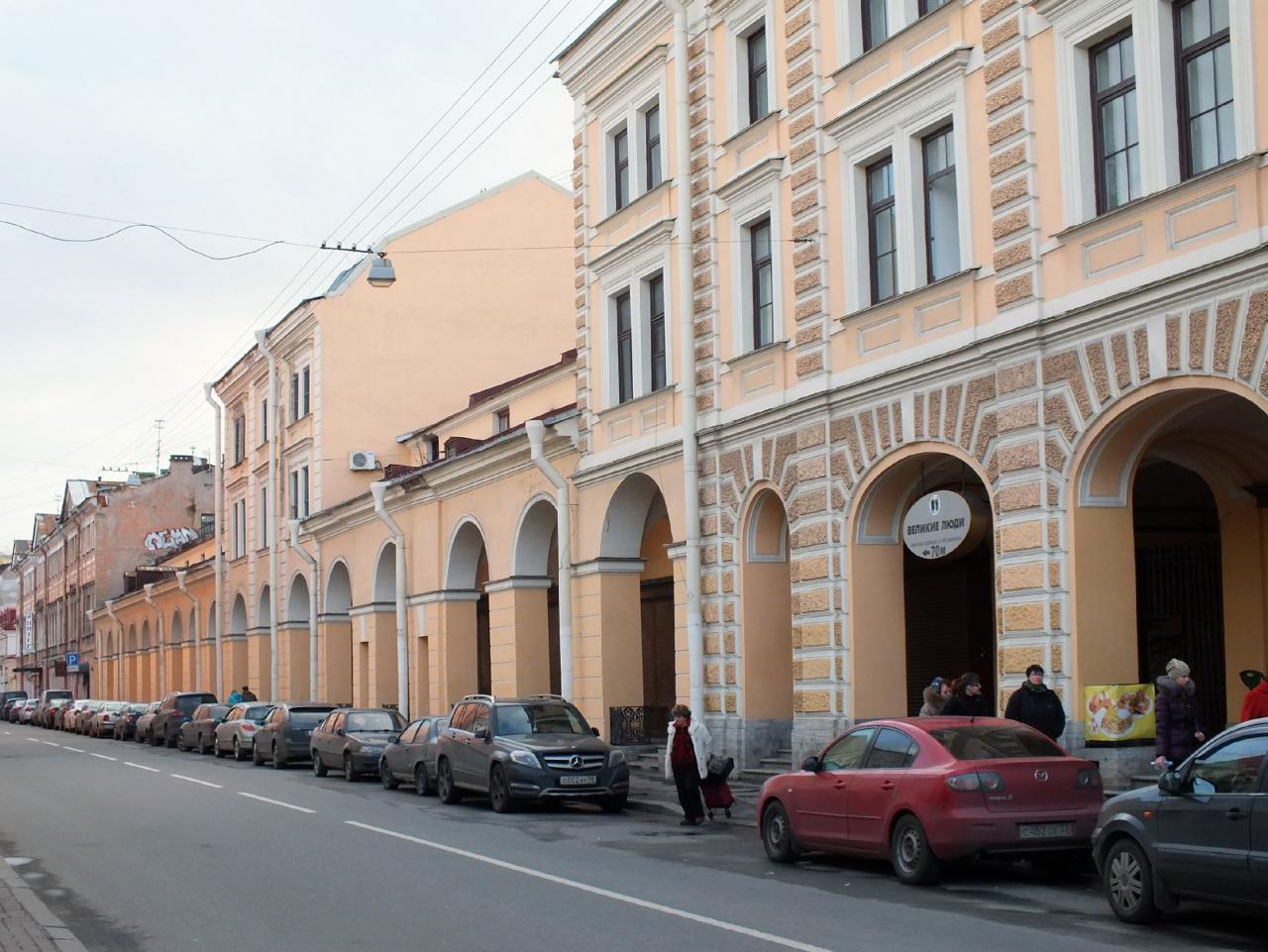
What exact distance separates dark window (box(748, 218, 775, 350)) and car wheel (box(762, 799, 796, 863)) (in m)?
9.25

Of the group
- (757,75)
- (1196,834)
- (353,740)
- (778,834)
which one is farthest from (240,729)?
(1196,834)

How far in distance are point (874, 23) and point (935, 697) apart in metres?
8.68

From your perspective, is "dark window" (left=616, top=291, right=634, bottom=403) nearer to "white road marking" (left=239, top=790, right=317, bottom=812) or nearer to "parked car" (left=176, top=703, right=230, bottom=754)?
"white road marking" (left=239, top=790, right=317, bottom=812)

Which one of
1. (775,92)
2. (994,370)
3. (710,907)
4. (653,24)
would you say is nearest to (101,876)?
(710,907)

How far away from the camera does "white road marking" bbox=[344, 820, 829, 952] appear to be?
10227mm

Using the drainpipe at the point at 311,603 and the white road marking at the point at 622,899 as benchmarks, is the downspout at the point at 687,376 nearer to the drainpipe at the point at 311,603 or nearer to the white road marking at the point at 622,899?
the white road marking at the point at 622,899

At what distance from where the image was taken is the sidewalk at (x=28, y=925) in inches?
391

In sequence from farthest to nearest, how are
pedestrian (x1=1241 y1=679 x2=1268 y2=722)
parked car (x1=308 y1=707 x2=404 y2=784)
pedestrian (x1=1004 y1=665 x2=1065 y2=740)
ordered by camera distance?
1. parked car (x1=308 y1=707 x2=404 y2=784)
2. pedestrian (x1=1004 y1=665 x2=1065 y2=740)
3. pedestrian (x1=1241 y1=679 x2=1268 y2=722)

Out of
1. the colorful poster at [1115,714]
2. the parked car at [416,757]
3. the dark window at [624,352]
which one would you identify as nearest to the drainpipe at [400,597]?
the parked car at [416,757]

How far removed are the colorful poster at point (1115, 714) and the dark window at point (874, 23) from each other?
8.72m

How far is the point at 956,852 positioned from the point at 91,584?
258ft

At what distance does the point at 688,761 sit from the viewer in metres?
18.8

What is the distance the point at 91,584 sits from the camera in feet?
278

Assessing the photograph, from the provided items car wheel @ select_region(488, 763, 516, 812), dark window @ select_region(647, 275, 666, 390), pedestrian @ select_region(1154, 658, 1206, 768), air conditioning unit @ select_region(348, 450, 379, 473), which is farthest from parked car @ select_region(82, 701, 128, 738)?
pedestrian @ select_region(1154, 658, 1206, 768)
